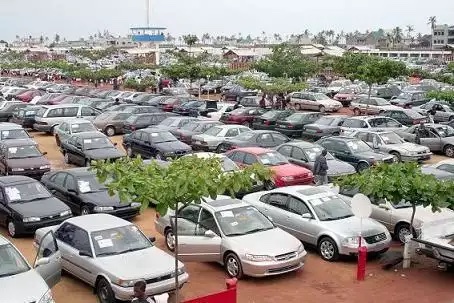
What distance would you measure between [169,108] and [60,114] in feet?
30.7

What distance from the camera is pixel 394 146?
81.5ft

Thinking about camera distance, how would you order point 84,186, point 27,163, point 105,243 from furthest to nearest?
point 27,163, point 84,186, point 105,243

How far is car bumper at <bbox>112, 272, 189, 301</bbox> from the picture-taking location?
10641mm

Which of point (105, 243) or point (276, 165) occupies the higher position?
point (105, 243)

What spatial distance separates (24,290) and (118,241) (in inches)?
112

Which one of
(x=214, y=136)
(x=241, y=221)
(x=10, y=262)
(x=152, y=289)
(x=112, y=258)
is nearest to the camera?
(x=10, y=262)

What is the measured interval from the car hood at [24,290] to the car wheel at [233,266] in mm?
4138

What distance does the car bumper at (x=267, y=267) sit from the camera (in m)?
12.2

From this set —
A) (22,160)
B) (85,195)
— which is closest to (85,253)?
(85,195)

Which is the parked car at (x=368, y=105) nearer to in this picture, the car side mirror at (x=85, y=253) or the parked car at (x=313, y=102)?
the parked car at (x=313, y=102)

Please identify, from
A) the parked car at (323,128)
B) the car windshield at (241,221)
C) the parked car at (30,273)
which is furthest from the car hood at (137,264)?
the parked car at (323,128)

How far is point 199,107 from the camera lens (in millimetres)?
38312

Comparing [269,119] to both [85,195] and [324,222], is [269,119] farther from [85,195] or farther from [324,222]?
[324,222]

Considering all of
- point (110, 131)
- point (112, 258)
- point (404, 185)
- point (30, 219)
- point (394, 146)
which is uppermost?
point (404, 185)
